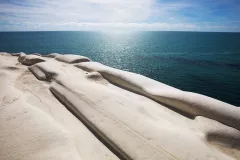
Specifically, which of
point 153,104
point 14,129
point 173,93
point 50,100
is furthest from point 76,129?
point 173,93

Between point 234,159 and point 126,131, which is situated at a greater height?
point 126,131

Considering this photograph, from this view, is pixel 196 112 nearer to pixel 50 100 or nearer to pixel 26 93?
pixel 50 100

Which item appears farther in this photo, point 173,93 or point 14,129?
point 173,93

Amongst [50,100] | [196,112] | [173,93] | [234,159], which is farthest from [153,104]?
[50,100]

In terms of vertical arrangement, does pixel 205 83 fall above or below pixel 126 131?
below

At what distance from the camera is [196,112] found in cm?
728

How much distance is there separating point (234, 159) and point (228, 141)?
2.90ft

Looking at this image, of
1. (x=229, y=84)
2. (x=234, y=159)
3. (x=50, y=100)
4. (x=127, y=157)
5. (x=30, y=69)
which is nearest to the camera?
(x=127, y=157)

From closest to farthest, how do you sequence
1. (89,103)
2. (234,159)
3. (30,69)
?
1. (234,159)
2. (89,103)
3. (30,69)

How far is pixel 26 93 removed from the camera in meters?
8.27

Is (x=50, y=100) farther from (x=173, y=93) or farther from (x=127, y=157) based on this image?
(x=173, y=93)

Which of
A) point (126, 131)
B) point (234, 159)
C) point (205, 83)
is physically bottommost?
point (205, 83)

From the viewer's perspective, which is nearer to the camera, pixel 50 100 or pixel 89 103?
pixel 89 103

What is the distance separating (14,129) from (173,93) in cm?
633
